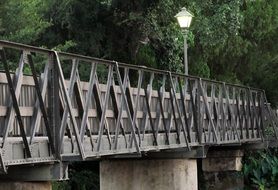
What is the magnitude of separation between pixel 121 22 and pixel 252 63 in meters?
10.9

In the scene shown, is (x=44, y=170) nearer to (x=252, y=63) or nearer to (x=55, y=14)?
(x=55, y=14)

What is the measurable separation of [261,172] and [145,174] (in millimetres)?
14201

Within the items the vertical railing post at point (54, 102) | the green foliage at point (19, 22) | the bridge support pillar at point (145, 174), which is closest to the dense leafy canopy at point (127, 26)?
the green foliage at point (19, 22)

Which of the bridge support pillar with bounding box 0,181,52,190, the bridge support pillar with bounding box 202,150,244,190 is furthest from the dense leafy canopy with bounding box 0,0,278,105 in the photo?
the bridge support pillar with bounding box 0,181,52,190

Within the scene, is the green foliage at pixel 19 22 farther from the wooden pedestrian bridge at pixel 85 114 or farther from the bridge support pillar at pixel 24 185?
the bridge support pillar at pixel 24 185

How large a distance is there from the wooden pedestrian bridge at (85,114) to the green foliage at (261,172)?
9.45 m

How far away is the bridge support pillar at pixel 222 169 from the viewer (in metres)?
26.8

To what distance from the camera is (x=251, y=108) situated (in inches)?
1054

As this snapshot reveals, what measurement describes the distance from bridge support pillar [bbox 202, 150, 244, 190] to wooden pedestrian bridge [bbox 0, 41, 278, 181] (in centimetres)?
472

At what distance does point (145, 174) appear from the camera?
60.8 ft

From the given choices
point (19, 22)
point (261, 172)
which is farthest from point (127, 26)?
point (261, 172)

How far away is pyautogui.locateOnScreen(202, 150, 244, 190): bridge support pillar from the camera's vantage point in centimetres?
2677

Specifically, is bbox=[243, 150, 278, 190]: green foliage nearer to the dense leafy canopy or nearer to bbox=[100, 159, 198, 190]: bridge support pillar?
the dense leafy canopy

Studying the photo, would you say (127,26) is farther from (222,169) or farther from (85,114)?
(85,114)
